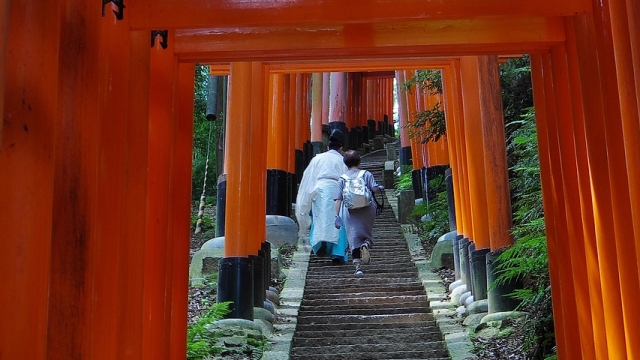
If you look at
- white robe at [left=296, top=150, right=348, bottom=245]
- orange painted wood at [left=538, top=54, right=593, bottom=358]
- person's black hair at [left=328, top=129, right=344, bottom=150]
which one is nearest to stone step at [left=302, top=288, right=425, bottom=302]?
white robe at [left=296, top=150, right=348, bottom=245]

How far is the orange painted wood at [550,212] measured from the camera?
4.28 meters

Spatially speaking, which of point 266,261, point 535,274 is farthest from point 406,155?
point 535,274

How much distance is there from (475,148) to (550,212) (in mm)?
3482

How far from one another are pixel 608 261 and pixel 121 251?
2209 mm

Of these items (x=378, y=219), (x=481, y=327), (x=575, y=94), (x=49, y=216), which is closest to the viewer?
(x=49, y=216)

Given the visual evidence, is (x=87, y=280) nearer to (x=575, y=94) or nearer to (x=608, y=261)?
(x=608, y=261)

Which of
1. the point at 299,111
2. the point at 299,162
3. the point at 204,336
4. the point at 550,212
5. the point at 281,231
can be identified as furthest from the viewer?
the point at 299,162

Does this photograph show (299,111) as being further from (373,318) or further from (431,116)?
(373,318)

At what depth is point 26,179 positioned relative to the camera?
2291 mm

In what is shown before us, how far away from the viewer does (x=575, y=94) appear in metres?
3.90

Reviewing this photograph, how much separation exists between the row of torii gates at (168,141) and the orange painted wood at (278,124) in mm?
7872

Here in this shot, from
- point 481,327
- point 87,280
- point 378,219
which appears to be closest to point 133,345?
point 87,280

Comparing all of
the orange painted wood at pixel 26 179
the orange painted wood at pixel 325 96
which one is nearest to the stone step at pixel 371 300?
the orange painted wood at pixel 26 179

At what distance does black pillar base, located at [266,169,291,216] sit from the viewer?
12875 mm
